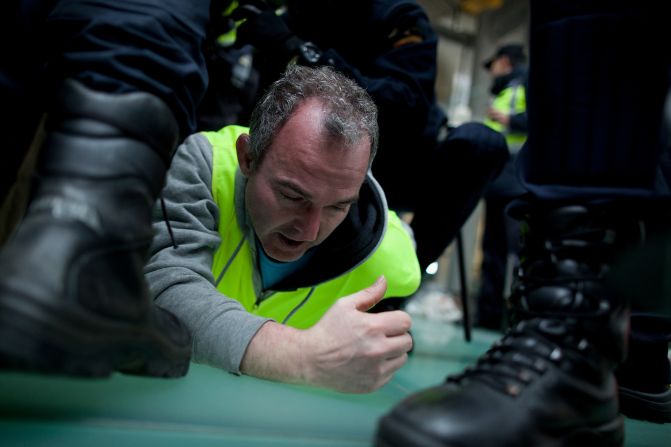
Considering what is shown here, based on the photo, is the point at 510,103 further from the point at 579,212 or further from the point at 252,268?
the point at 579,212

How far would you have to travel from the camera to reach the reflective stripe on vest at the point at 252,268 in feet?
2.95

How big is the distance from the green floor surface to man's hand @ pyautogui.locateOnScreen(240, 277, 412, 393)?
16 mm

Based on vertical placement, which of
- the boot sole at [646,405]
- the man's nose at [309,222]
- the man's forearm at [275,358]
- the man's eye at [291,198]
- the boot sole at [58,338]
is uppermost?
the boot sole at [58,338]

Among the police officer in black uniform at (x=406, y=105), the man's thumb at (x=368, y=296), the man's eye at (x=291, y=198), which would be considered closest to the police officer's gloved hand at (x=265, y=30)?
the police officer in black uniform at (x=406, y=105)

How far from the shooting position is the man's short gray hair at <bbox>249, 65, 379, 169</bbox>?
83 cm

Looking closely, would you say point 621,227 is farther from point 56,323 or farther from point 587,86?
point 56,323

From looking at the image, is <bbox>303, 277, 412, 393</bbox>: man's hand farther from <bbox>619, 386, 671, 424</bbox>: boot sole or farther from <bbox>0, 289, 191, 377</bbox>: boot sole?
<bbox>619, 386, 671, 424</bbox>: boot sole

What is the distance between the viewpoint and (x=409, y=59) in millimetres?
1339

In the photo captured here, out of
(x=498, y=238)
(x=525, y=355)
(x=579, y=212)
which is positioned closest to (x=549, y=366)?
(x=525, y=355)

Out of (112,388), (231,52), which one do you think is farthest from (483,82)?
(112,388)

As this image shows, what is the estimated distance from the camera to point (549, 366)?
18.1 inches

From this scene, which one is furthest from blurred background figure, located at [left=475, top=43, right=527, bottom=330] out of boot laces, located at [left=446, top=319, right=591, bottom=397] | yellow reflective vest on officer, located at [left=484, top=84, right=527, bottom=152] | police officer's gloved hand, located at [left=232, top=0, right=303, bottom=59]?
boot laces, located at [left=446, top=319, right=591, bottom=397]

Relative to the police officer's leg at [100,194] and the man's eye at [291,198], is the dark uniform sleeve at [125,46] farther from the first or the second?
the man's eye at [291,198]

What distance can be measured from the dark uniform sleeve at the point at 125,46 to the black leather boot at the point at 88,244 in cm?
2
